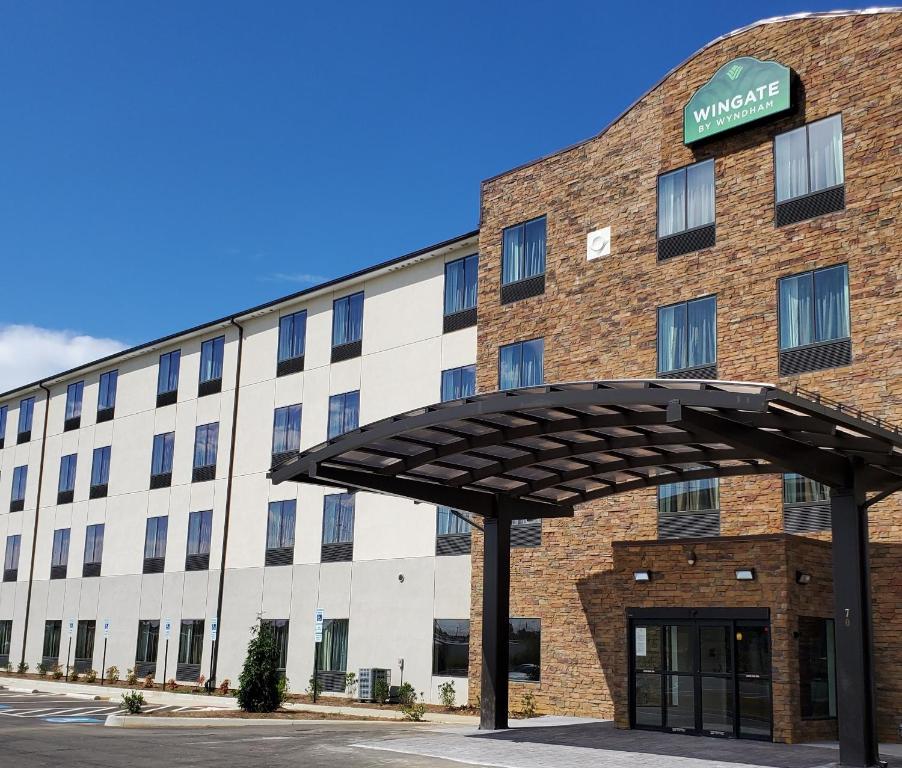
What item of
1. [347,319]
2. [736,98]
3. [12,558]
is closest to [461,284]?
[347,319]

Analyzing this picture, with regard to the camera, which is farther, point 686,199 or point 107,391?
point 107,391

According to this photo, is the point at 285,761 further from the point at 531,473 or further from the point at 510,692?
the point at 510,692

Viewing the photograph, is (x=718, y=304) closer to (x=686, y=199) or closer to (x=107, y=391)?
(x=686, y=199)

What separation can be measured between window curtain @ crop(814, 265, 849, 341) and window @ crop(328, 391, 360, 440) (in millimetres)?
15982

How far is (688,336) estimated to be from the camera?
2480 cm

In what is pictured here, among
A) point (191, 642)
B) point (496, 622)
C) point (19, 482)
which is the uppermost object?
point (19, 482)

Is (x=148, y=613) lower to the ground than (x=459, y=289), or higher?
lower

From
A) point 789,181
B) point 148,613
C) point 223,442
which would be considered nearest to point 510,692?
point 789,181

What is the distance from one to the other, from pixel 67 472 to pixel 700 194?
34.5 meters

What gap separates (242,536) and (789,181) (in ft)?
74.6

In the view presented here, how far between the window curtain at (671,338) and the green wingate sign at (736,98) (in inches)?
161

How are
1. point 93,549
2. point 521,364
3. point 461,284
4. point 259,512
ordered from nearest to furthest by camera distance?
point 521,364 → point 461,284 → point 259,512 → point 93,549

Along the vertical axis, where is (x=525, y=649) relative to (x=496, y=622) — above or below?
below

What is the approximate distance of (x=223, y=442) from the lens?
39.6m
